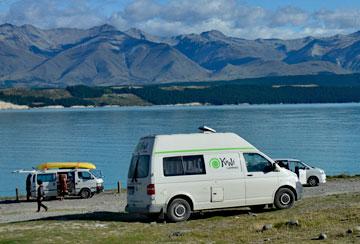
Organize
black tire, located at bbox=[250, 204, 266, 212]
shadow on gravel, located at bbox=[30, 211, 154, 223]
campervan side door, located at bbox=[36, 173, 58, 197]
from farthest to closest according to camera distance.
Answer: campervan side door, located at bbox=[36, 173, 58, 197] → black tire, located at bbox=[250, 204, 266, 212] → shadow on gravel, located at bbox=[30, 211, 154, 223]

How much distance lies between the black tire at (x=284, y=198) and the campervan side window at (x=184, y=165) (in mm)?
3020

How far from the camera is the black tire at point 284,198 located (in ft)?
80.0

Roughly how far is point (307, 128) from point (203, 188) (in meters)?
136

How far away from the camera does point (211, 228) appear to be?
68.2ft

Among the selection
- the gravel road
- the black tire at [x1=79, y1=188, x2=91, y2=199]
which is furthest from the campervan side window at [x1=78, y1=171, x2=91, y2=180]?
the gravel road

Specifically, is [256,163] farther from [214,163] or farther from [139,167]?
[139,167]

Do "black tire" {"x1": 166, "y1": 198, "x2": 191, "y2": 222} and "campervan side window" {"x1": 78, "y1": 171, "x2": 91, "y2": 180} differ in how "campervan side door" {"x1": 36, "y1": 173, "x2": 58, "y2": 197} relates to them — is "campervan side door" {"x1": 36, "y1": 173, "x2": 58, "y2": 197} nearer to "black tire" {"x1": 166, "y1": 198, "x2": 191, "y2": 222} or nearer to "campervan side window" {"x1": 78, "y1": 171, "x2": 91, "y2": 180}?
"campervan side window" {"x1": 78, "y1": 171, "x2": 91, "y2": 180}

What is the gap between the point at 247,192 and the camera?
2378 centimetres

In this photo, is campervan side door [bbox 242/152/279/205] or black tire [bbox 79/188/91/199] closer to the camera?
campervan side door [bbox 242/152/279/205]

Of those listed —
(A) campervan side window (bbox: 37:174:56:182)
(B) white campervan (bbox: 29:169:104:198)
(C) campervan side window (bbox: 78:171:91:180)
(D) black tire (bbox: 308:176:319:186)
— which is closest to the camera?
(B) white campervan (bbox: 29:169:104:198)

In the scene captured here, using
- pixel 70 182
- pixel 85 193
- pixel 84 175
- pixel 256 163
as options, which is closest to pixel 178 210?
pixel 256 163

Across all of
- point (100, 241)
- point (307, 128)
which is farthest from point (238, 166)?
point (307, 128)

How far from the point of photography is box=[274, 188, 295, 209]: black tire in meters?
24.4

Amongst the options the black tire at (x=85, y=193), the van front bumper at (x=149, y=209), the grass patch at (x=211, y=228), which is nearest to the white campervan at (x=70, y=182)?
the black tire at (x=85, y=193)
